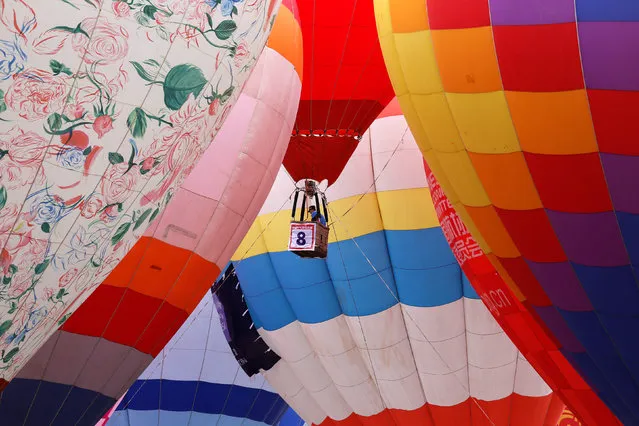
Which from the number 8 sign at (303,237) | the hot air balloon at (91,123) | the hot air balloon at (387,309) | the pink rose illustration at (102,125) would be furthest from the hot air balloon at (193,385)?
the pink rose illustration at (102,125)

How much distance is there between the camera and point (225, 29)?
3297mm

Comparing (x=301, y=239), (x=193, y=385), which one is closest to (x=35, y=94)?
(x=301, y=239)

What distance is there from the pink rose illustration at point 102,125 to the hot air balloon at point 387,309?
4957 millimetres

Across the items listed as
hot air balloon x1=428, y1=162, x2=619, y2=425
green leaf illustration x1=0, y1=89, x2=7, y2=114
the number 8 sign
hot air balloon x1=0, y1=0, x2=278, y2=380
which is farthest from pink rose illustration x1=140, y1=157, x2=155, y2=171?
the number 8 sign

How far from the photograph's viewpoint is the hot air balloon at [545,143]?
188 inches

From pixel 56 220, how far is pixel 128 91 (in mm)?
437

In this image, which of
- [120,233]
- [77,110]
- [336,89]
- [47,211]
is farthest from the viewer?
[336,89]

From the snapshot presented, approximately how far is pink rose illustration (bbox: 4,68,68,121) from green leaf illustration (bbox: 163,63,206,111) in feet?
1.15

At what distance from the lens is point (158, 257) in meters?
5.64

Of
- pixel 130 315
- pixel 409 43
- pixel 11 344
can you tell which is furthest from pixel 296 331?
pixel 11 344

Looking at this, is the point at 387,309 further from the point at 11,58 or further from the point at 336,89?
the point at 11,58

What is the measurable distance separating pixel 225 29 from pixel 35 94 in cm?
68

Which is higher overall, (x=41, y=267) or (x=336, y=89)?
(x=336, y=89)

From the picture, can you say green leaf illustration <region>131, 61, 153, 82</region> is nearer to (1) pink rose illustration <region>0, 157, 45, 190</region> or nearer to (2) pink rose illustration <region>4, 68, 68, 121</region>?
(2) pink rose illustration <region>4, 68, 68, 121</region>
